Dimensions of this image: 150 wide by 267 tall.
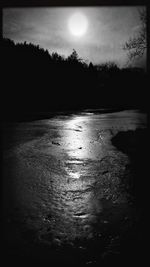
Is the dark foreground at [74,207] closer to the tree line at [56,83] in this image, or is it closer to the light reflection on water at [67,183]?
the light reflection on water at [67,183]

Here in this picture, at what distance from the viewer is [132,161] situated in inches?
275

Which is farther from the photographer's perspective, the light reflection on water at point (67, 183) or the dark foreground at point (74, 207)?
the light reflection on water at point (67, 183)

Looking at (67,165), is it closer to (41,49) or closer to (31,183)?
(31,183)

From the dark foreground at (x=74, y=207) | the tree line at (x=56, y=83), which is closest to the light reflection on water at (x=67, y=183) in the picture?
the dark foreground at (x=74, y=207)

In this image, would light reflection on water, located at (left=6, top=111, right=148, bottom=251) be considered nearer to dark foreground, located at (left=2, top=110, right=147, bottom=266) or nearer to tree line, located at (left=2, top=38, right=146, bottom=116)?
dark foreground, located at (left=2, top=110, right=147, bottom=266)

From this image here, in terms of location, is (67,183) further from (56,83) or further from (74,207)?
(56,83)

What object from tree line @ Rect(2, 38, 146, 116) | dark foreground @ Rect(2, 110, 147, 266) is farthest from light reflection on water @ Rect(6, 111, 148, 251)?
tree line @ Rect(2, 38, 146, 116)

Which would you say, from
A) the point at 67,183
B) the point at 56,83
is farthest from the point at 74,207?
the point at 56,83

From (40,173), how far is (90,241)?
3.25 metres

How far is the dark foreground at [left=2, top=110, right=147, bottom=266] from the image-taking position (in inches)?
114

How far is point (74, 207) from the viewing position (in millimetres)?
4195

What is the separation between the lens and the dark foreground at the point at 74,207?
2.89m

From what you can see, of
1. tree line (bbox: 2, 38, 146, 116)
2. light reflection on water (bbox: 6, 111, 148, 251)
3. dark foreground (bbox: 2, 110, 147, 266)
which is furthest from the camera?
tree line (bbox: 2, 38, 146, 116)
